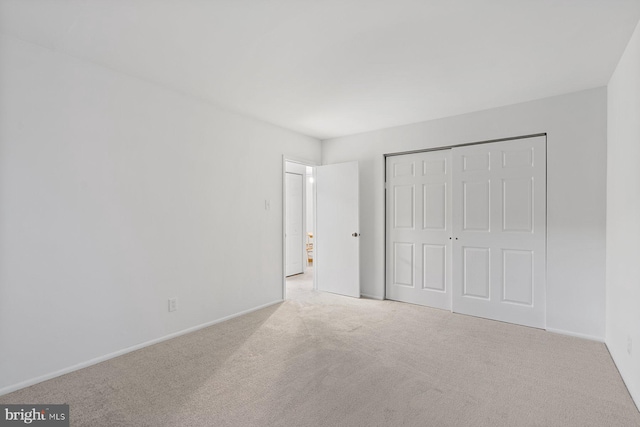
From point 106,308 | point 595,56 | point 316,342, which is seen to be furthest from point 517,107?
point 106,308

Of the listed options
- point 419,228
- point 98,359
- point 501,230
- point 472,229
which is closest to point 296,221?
point 419,228

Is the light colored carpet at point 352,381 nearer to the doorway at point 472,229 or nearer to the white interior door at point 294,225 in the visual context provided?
the doorway at point 472,229

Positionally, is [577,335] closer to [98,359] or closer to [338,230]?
[338,230]

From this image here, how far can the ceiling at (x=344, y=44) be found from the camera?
192cm

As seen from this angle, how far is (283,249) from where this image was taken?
4480 mm

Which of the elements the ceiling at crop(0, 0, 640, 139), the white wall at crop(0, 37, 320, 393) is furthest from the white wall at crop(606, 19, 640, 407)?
the white wall at crop(0, 37, 320, 393)

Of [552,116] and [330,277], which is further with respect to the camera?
[330,277]

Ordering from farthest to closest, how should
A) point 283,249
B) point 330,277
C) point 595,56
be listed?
point 330,277
point 283,249
point 595,56

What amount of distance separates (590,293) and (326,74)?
3.26 meters

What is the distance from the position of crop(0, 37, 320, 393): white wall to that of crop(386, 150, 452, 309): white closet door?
79.9 inches

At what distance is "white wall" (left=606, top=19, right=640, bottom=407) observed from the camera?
2078 millimetres

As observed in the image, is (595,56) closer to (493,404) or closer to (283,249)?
(493,404)

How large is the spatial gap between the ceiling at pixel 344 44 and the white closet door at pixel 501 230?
0.68m

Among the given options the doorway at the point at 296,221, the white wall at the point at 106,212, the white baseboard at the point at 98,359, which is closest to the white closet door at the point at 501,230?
the white wall at the point at 106,212
